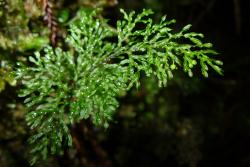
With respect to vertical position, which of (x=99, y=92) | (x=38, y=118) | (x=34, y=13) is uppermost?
(x=34, y=13)

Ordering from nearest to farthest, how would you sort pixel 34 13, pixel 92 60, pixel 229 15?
pixel 92 60, pixel 34 13, pixel 229 15

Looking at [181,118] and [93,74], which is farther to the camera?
[181,118]

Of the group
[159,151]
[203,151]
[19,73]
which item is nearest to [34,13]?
[19,73]

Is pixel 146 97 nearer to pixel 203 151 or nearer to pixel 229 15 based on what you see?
pixel 203 151

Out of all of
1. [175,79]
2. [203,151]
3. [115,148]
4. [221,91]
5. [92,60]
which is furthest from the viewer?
[221,91]

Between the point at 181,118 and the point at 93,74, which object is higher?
the point at 93,74

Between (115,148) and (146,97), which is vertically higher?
(146,97)

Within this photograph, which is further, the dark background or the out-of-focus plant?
the dark background

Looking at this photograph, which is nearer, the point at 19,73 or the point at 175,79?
the point at 19,73

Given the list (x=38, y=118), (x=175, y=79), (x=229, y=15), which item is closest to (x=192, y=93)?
(x=175, y=79)

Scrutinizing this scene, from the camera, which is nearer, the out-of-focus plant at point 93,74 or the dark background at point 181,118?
the out-of-focus plant at point 93,74
